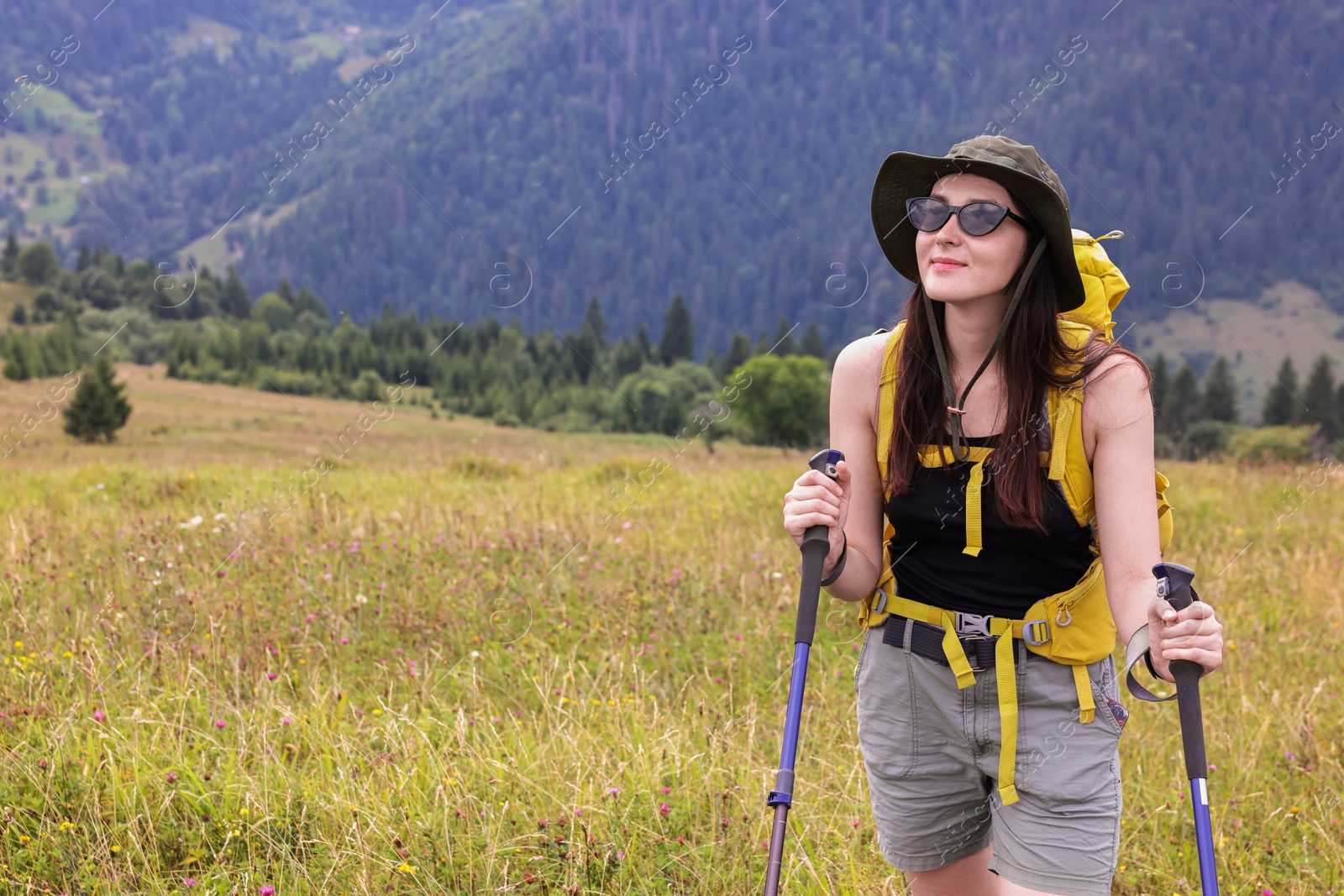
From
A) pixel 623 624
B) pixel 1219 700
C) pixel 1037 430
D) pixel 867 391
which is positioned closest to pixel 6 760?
pixel 623 624

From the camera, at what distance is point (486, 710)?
4305 mm

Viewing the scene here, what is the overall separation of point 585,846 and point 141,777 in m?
1.57

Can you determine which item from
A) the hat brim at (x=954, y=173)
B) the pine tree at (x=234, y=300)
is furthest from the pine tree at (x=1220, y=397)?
the pine tree at (x=234, y=300)

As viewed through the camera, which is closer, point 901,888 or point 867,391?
point 867,391

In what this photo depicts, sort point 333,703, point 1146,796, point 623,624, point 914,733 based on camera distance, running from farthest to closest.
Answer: point 623,624
point 333,703
point 1146,796
point 914,733

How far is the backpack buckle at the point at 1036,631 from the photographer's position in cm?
214

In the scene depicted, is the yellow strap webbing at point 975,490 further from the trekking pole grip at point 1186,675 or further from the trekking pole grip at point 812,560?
the trekking pole grip at point 1186,675

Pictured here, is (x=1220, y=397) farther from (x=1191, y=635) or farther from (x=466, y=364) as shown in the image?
(x=1191, y=635)

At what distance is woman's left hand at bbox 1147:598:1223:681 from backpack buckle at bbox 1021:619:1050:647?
291 mm

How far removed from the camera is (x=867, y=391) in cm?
239

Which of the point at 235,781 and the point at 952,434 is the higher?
the point at 952,434

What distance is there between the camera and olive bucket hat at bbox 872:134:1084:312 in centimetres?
213

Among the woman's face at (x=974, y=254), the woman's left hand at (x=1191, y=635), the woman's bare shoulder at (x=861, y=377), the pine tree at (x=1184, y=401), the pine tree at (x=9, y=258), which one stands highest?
the pine tree at (x=9, y=258)

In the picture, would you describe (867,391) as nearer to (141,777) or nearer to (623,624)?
(141,777)
